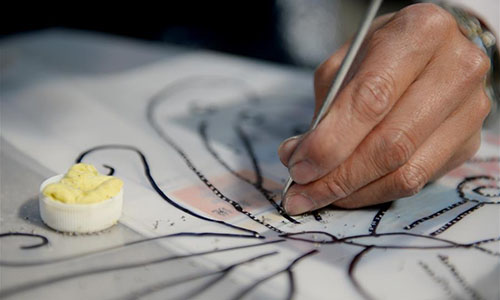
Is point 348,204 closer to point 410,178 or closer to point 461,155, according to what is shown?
point 410,178

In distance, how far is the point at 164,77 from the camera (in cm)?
121

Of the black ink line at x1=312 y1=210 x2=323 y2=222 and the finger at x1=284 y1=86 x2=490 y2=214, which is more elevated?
the finger at x1=284 y1=86 x2=490 y2=214

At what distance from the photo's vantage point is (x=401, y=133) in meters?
0.65

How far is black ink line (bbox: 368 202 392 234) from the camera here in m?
0.66

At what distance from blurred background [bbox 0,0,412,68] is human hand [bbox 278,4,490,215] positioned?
29.1 inches

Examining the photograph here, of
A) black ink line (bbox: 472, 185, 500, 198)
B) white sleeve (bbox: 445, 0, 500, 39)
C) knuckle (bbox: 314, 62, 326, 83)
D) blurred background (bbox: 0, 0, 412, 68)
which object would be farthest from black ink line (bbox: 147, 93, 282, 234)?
white sleeve (bbox: 445, 0, 500, 39)

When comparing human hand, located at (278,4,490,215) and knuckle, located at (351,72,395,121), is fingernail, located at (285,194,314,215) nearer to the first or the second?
human hand, located at (278,4,490,215)

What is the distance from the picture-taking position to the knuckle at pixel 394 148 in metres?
0.65

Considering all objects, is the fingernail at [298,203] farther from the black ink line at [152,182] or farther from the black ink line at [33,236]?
the black ink line at [33,236]

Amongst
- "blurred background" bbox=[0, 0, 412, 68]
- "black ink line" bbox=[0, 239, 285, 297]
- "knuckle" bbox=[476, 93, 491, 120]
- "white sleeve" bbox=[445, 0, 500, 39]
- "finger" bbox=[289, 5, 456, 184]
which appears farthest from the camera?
"blurred background" bbox=[0, 0, 412, 68]

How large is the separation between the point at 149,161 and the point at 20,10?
0.85m

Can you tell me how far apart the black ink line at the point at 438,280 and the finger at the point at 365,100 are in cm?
15

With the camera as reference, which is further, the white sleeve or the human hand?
the white sleeve

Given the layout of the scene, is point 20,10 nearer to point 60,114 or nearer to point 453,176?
point 60,114
